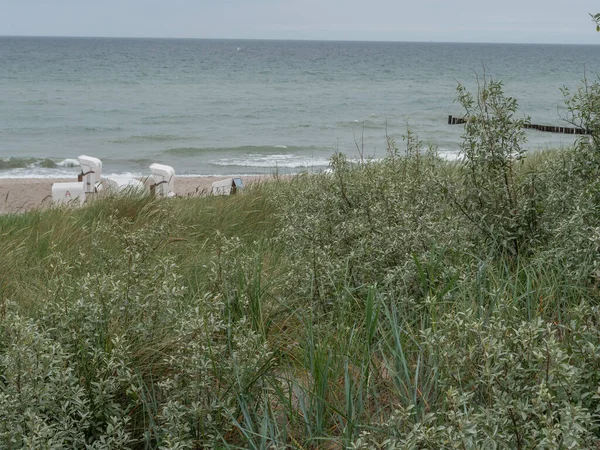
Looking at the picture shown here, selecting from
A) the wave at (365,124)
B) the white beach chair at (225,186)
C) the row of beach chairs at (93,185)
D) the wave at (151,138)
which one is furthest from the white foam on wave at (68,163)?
the white beach chair at (225,186)

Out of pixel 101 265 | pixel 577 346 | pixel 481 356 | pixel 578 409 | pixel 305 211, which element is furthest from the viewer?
pixel 305 211

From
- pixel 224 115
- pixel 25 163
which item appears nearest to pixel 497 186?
pixel 25 163

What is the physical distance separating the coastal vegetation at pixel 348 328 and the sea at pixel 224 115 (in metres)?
1.72

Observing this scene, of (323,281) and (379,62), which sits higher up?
(379,62)

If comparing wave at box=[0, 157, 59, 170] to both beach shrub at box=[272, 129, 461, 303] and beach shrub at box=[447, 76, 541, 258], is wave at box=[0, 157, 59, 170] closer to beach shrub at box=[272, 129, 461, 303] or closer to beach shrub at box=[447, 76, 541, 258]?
beach shrub at box=[272, 129, 461, 303]

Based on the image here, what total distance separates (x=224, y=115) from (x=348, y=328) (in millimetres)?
32379

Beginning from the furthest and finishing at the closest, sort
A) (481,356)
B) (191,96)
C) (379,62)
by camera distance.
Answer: (379,62)
(191,96)
(481,356)

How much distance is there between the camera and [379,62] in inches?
3349

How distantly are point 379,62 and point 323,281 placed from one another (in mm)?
84380

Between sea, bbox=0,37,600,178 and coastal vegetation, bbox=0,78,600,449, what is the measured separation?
5.64 feet

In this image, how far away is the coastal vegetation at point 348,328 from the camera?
7.18 feet

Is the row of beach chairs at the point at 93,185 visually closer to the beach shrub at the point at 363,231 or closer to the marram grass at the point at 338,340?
the beach shrub at the point at 363,231

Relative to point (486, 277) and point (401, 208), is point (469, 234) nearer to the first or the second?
point (401, 208)

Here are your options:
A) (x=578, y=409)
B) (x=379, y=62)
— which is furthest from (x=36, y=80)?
(x=578, y=409)
